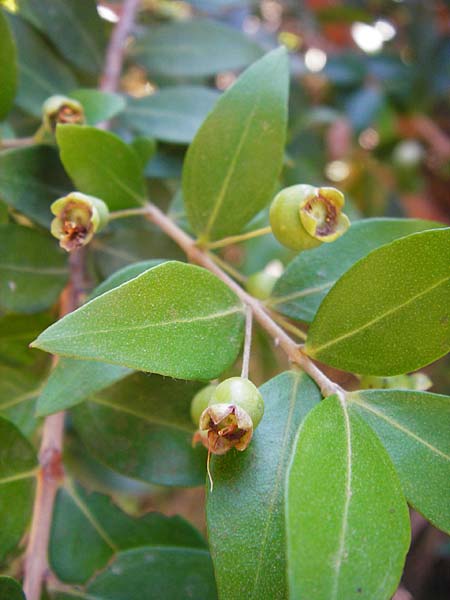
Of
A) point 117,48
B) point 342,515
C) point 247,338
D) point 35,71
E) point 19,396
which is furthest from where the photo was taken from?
point 117,48

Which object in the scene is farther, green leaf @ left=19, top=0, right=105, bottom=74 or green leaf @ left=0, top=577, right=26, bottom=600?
green leaf @ left=19, top=0, right=105, bottom=74

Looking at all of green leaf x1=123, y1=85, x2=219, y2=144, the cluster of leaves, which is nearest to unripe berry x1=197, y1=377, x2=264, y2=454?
the cluster of leaves

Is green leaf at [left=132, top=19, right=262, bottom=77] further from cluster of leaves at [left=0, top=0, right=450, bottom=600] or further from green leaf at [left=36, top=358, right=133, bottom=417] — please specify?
green leaf at [left=36, top=358, right=133, bottom=417]

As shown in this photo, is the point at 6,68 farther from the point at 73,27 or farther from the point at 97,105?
the point at 73,27

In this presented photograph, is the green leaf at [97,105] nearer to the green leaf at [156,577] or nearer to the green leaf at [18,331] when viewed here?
the green leaf at [18,331]

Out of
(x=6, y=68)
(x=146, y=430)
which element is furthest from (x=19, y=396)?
Result: (x=6, y=68)

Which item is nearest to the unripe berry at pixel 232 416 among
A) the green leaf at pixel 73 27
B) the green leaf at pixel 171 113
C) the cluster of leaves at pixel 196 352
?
the cluster of leaves at pixel 196 352

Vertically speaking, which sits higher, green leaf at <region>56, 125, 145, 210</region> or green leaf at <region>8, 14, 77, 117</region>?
green leaf at <region>8, 14, 77, 117</region>
